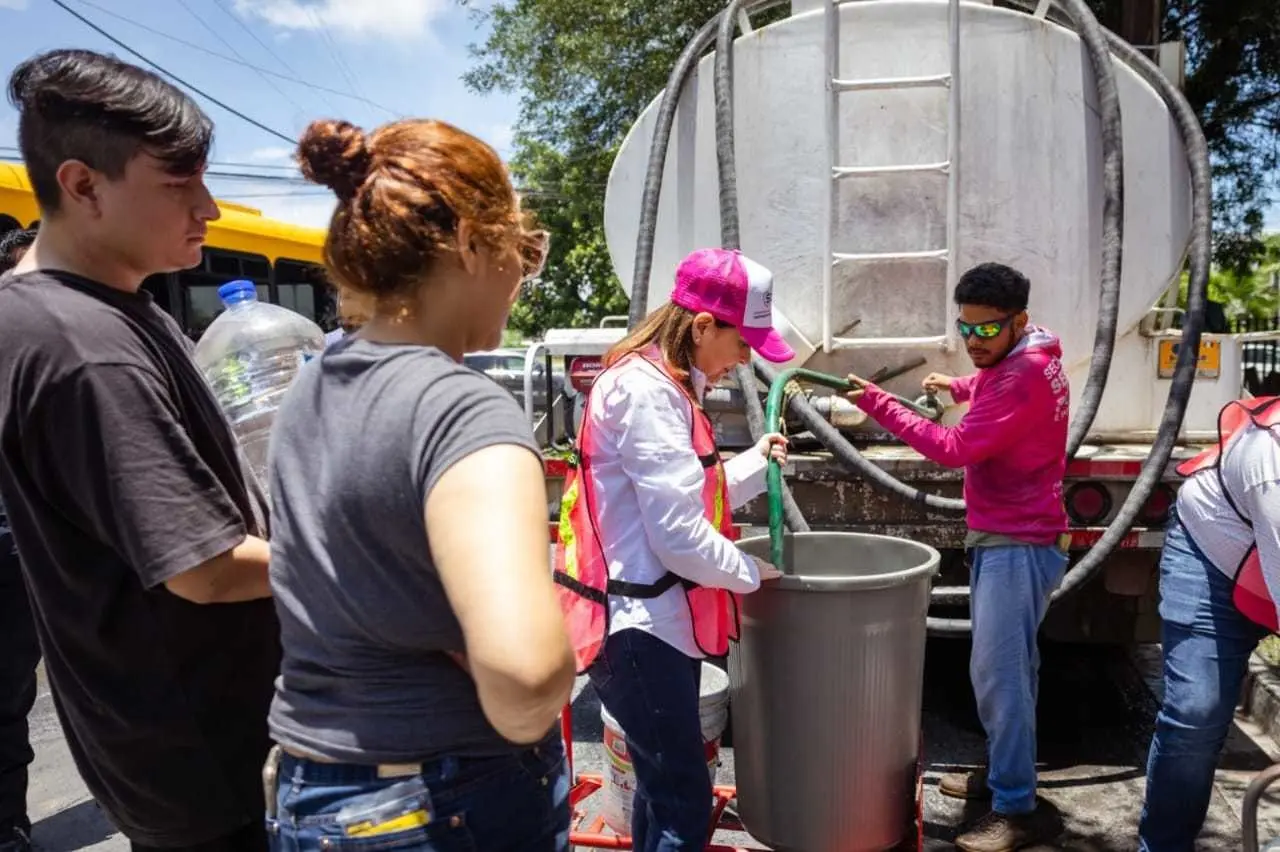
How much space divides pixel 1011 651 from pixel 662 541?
4.80 ft

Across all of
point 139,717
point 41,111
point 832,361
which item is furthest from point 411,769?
point 832,361

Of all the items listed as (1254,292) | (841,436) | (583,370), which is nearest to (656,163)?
(583,370)

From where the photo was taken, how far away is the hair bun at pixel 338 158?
1.30m

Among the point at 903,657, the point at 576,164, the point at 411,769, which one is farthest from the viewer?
the point at 576,164

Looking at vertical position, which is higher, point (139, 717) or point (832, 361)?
point (832, 361)

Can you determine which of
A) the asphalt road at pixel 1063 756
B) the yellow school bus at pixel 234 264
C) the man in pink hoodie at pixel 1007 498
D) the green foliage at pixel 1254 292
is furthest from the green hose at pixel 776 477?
the green foliage at pixel 1254 292

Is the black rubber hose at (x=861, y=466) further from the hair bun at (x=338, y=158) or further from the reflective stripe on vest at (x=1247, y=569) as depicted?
the hair bun at (x=338, y=158)

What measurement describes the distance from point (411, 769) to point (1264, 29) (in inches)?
425

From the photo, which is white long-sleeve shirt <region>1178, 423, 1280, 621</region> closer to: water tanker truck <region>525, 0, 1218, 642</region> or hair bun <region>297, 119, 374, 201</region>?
water tanker truck <region>525, 0, 1218, 642</region>

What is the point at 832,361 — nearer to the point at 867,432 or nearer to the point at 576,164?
the point at 867,432

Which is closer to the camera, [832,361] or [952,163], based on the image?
[952,163]

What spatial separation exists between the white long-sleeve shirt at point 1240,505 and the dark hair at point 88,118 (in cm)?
218

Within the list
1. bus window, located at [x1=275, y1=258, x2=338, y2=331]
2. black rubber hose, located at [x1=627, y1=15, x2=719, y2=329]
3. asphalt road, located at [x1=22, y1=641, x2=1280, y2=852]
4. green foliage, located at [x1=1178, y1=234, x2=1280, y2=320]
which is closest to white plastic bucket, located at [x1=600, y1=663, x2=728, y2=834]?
asphalt road, located at [x1=22, y1=641, x2=1280, y2=852]

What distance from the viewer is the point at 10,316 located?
58.3 inches
